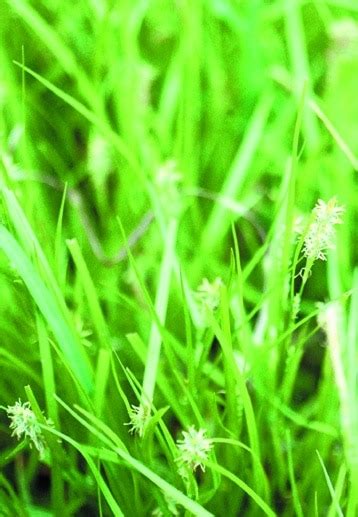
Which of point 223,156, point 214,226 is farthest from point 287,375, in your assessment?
point 223,156

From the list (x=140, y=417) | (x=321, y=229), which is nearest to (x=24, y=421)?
(x=140, y=417)

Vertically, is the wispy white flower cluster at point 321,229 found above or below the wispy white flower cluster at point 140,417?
above

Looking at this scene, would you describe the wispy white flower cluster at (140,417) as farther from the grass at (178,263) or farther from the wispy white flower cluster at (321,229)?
the wispy white flower cluster at (321,229)

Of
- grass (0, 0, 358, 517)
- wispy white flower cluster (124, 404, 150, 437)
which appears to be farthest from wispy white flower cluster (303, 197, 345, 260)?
wispy white flower cluster (124, 404, 150, 437)

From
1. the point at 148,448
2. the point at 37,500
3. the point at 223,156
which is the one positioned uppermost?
the point at 223,156

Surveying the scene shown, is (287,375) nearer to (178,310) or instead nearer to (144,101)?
(178,310)

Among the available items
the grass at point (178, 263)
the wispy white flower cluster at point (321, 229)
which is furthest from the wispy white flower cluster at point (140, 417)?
the wispy white flower cluster at point (321, 229)

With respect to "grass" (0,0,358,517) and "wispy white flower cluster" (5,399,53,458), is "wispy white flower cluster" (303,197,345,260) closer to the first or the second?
"grass" (0,0,358,517)

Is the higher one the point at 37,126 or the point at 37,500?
the point at 37,126
